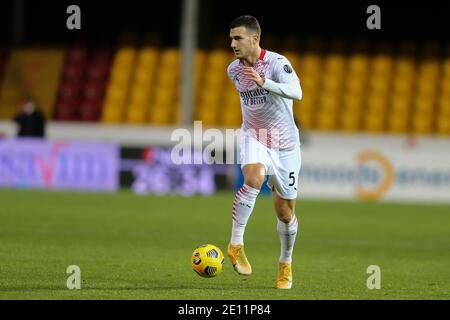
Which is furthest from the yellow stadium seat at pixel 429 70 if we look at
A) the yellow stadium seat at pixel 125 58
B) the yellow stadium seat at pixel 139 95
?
the yellow stadium seat at pixel 125 58

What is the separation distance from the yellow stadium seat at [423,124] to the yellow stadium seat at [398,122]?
0.73 feet

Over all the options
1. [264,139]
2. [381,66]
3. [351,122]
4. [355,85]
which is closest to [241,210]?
[264,139]

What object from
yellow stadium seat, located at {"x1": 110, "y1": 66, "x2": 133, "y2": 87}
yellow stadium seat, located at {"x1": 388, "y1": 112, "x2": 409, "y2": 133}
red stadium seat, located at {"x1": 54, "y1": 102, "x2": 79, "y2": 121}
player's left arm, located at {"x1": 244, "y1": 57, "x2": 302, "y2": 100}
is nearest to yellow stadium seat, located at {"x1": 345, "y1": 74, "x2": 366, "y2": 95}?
yellow stadium seat, located at {"x1": 388, "y1": 112, "x2": 409, "y2": 133}

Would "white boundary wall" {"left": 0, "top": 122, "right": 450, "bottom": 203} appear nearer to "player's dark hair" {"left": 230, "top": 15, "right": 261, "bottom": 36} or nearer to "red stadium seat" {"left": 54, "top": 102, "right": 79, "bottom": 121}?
"red stadium seat" {"left": 54, "top": 102, "right": 79, "bottom": 121}

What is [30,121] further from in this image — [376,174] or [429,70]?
[429,70]

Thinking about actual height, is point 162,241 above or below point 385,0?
below

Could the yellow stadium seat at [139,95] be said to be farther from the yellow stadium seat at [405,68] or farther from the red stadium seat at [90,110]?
the yellow stadium seat at [405,68]

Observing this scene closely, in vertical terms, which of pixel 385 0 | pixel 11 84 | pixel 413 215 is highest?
pixel 385 0

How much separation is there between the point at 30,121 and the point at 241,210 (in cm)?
1461

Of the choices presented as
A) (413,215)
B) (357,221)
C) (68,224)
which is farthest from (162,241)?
(413,215)

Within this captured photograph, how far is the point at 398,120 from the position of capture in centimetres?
2645

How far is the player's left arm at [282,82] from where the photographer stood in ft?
27.3

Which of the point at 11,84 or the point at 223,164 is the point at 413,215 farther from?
the point at 11,84

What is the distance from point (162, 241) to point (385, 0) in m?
17.4
